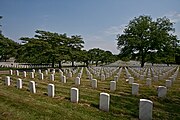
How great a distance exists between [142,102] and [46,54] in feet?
80.8

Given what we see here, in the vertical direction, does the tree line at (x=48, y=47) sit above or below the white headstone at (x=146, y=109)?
above

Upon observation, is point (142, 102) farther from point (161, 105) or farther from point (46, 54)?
point (46, 54)

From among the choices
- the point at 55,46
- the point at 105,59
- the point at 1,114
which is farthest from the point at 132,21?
the point at 1,114

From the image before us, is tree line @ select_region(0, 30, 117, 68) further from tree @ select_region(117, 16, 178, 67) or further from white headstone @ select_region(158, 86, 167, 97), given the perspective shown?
white headstone @ select_region(158, 86, 167, 97)

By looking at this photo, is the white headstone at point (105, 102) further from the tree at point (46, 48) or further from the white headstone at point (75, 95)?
the tree at point (46, 48)

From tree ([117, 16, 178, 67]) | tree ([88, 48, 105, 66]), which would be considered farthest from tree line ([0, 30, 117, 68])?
tree ([88, 48, 105, 66])

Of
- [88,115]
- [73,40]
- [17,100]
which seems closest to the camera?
[88,115]

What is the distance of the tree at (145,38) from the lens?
41.8m

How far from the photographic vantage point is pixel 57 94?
976 centimetres

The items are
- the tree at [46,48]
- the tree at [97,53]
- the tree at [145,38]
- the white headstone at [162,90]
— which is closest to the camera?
the white headstone at [162,90]

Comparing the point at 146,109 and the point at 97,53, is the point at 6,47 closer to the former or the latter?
the point at 97,53

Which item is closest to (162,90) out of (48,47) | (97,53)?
(48,47)

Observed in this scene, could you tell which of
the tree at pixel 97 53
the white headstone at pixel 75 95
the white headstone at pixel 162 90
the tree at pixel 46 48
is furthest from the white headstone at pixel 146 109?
the tree at pixel 97 53

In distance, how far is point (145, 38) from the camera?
4347cm
